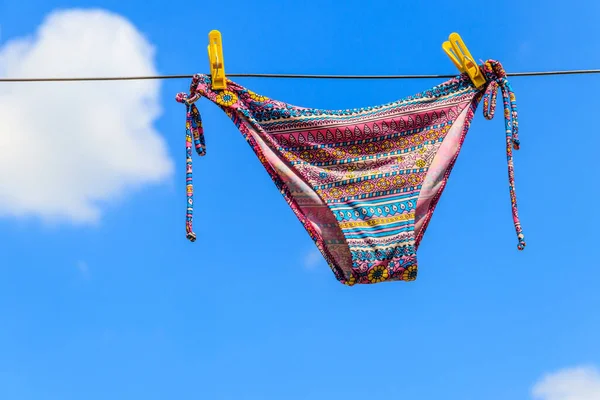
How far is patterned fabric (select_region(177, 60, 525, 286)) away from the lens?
168 inches

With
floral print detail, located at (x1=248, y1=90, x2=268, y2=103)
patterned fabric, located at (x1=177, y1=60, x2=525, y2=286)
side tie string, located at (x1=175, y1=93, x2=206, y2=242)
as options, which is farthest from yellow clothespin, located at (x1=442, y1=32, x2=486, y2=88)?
side tie string, located at (x1=175, y1=93, x2=206, y2=242)

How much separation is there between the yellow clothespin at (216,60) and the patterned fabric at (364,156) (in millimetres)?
40

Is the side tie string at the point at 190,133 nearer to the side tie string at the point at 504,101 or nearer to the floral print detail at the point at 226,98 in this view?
the floral print detail at the point at 226,98

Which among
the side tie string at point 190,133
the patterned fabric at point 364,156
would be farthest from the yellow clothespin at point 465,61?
the side tie string at point 190,133

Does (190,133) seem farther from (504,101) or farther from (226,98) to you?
(504,101)

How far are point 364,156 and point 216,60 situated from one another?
814mm

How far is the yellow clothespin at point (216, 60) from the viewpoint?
424 centimetres

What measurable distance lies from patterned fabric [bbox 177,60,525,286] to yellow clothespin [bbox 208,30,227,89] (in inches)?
1.6

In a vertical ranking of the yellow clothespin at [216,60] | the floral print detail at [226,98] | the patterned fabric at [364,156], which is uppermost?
the yellow clothespin at [216,60]

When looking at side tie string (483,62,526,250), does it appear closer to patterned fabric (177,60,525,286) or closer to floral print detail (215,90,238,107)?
patterned fabric (177,60,525,286)

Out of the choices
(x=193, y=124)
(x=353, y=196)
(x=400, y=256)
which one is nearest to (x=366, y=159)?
(x=353, y=196)

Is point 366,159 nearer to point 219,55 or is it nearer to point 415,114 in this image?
point 415,114

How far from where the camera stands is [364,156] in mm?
4391

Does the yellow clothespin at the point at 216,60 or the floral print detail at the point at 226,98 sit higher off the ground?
the yellow clothespin at the point at 216,60
